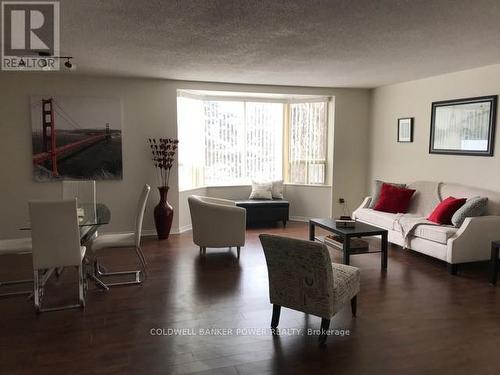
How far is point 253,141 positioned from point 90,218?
419cm

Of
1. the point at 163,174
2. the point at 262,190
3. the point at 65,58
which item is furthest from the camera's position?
the point at 262,190

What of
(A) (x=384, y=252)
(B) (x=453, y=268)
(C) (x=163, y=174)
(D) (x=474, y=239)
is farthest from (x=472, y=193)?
(C) (x=163, y=174)

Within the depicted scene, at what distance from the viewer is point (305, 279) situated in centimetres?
290

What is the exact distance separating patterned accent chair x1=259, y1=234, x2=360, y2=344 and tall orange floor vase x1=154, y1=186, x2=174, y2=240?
10.5ft

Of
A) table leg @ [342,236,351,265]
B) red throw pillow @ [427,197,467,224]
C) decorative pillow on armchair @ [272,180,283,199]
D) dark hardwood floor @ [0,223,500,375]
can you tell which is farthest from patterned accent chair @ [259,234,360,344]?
decorative pillow on armchair @ [272,180,283,199]

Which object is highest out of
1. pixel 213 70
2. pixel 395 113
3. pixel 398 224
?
pixel 213 70

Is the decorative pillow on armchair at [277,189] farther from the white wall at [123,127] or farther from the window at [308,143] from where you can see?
the white wall at [123,127]

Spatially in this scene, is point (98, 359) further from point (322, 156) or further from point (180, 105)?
→ point (322, 156)

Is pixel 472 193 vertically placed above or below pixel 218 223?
above

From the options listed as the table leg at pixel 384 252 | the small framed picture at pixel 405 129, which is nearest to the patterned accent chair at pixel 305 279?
the table leg at pixel 384 252

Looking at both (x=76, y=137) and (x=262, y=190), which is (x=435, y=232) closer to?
(x=262, y=190)

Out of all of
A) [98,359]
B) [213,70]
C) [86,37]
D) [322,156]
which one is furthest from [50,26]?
[322,156]

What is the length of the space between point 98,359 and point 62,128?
13.4ft

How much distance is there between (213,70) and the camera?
5305 mm
